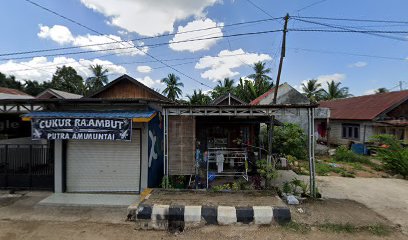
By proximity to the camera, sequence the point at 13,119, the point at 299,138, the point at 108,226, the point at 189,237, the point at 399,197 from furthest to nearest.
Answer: the point at 299,138 < the point at 13,119 < the point at 399,197 < the point at 108,226 < the point at 189,237

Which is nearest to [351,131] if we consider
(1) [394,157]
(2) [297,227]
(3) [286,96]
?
(3) [286,96]

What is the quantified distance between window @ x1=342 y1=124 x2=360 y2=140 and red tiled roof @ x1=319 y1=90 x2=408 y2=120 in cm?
79

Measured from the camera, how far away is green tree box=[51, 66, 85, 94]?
41.9 m

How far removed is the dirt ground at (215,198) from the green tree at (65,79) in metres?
41.0

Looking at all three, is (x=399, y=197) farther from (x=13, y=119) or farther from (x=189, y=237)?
(x=13, y=119)

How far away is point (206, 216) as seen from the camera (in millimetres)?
5875

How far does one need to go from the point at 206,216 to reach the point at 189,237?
73 centimetres

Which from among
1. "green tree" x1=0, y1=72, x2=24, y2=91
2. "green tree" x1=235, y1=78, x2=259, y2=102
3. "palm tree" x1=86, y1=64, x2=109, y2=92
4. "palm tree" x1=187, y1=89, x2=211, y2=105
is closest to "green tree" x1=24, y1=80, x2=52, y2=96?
"green tree" x1=0, y1=72, x2=24, y2=91

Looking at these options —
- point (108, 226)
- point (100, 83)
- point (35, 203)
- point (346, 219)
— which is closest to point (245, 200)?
point (346, 219)

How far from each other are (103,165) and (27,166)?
302cm

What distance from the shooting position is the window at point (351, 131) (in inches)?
742

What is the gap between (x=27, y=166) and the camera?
27.6 ft

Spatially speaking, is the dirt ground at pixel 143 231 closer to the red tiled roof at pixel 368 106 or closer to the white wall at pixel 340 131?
the white wall at pixel 340 131

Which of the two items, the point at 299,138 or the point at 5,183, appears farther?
Answer: the point at 299,138
